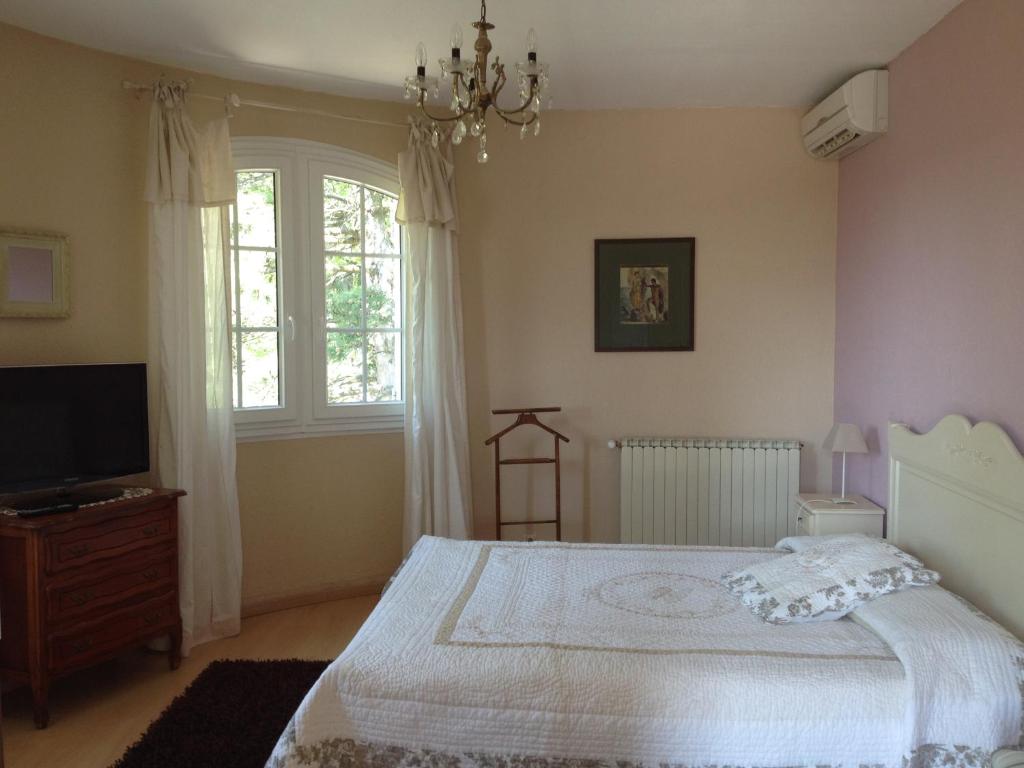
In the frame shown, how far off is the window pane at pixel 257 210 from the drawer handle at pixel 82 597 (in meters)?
1.78

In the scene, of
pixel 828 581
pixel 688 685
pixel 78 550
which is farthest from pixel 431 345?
pixel 688 685

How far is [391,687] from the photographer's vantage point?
6.45 ft

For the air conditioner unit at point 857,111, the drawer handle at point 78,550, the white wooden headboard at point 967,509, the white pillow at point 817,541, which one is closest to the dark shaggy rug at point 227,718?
the drawer handle at point 78,550

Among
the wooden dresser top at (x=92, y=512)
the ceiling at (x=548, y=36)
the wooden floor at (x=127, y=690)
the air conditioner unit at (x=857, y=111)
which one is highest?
the ceiling at (x=548, y=36)

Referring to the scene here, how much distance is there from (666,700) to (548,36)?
2589mm

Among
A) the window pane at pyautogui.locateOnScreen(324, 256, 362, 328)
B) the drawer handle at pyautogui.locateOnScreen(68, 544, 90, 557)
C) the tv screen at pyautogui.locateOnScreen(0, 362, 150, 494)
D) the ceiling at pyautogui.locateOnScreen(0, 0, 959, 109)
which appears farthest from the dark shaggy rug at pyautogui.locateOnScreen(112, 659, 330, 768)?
the ceiling at pyautogui.locateOnScreen(0, 0, 959, 109)

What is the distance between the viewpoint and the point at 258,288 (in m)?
3.80

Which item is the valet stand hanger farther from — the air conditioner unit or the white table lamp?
the air conditioner unit

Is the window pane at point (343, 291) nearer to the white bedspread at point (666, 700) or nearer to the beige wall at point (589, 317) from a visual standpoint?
the beige wall at point (589, 317)

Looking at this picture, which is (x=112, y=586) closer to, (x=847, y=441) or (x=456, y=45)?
(x=456, y=45)

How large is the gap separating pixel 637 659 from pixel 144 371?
7.92 ft

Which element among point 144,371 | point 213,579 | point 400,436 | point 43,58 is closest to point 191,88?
point 43,58

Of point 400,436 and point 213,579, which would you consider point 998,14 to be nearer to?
point 400,436

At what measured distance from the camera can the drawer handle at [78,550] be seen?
9.16 feet
